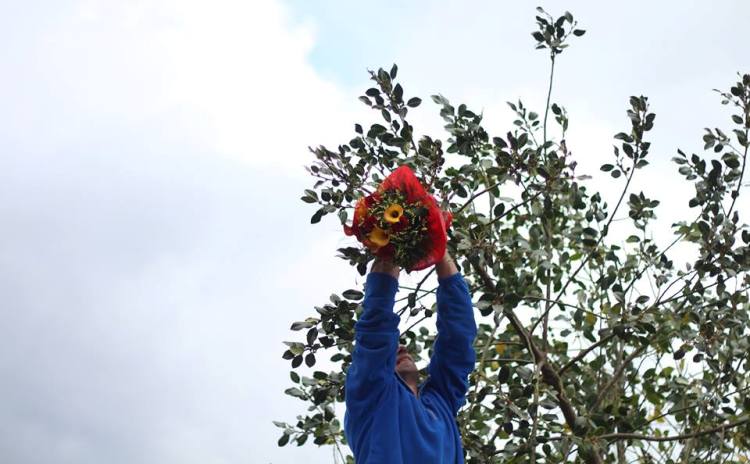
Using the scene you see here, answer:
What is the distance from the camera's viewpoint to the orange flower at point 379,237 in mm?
2766

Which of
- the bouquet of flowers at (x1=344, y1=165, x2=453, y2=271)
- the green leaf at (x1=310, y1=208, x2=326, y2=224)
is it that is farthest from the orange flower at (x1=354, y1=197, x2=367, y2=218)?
the green leaf at (x1=310, y1=208, x2=326, y2=224)

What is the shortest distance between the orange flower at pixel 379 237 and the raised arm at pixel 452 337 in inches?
11.6

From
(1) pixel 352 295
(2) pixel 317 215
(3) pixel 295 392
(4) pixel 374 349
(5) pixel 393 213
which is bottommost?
(4) pixel 374 349

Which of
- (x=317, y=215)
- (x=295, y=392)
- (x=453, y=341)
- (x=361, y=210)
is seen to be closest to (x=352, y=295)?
(x=317, y=215)

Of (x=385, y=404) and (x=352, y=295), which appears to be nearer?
(x=385, y=404)

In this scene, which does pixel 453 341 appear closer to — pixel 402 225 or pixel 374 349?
pixel 374 349

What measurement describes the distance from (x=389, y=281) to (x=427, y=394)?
1.45 ft

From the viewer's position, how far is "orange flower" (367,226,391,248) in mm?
2766

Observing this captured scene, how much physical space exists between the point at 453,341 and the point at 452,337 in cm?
1

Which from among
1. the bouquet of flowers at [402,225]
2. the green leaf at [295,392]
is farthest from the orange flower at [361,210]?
the green leaf at [295,392]

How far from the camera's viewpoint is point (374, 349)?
2.74 m

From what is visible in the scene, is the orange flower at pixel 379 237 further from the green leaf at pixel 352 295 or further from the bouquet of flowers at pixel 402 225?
the green leaf at pixel 352 295

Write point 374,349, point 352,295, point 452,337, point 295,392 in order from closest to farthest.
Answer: point 374,349
point 452,337
point 352,295
point 295,392

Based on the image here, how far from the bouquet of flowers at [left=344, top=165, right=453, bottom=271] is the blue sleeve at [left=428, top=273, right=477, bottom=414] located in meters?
0.18
